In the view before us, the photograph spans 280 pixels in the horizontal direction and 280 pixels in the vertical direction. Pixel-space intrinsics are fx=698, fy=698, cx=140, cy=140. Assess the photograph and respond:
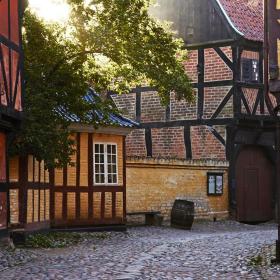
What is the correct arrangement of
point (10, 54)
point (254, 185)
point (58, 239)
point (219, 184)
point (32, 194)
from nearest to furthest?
point (10, 54)
point (58, 239)
point (32, 194)
point (219, 184)
point (254, 185)

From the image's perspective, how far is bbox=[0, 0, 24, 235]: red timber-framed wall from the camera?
13.9m

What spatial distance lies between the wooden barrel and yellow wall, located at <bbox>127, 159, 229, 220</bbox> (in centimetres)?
118

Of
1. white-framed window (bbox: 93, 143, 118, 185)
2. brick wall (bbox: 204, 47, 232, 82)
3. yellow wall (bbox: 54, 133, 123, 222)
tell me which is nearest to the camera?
yellow wall (bbox: 54, 133, 123, 222)

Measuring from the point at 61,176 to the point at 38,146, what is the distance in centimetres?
460

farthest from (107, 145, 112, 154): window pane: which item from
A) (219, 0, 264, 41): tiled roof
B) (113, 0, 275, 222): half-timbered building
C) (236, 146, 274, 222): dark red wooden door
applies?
(219, 0, 264, 41): tiled roof

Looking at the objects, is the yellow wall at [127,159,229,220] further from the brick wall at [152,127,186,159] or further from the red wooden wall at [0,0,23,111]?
the red wooden wall at [0,0,23,111]

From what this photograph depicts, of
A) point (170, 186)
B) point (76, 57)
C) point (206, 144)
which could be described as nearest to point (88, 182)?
point (170, 186)

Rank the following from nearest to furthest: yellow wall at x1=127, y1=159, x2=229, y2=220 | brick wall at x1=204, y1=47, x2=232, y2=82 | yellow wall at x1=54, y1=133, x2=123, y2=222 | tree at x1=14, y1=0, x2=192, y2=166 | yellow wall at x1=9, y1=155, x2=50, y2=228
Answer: tree at x1=14, y1=0, x2=192, y2=166 → yellow wall at x1=9, y1=155, x2=50, y2=228 → yellow wall at x1=54, y1=133, x2=123, y2=222 → yellow wall at x1=127, y1=159, x2=229, y2=220 → brick wall at x1=204, y1=47, x2=232, y2=82

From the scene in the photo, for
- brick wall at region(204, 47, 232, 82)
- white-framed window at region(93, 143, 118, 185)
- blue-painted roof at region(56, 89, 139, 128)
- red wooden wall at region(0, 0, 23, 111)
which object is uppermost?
brick wall at region(204, 47, 232, 82)

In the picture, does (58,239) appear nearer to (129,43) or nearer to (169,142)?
(129,43)

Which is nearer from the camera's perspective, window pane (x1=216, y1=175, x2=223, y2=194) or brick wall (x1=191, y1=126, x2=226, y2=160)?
window pane (x1=216, y1=175, x2=223, y2=194)

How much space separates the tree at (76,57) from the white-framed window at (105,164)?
3609 mm

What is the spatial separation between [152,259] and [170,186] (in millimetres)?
11607

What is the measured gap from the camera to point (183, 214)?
883 inches
